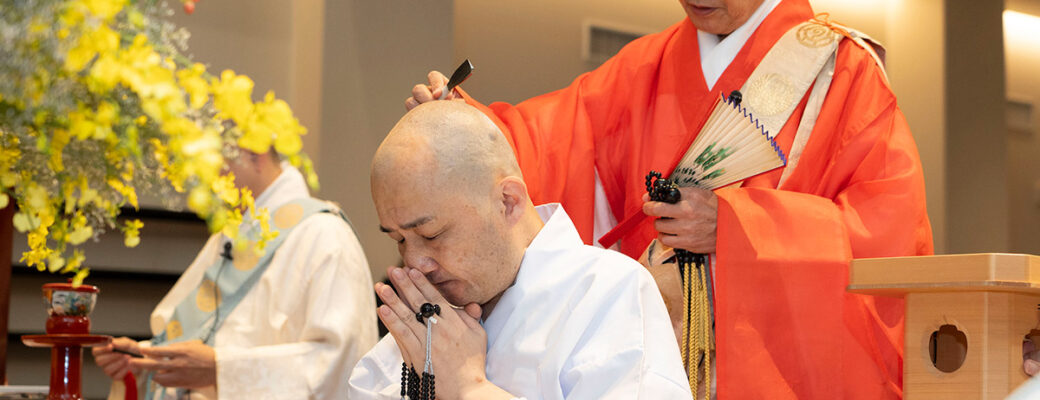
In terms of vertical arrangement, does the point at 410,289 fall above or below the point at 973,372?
above

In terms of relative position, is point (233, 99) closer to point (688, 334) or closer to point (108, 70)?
point (108, 70)

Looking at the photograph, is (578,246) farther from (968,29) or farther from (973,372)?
(968,29)

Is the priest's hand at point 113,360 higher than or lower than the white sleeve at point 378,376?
lower

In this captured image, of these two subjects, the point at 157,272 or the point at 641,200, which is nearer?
the point at 641,200

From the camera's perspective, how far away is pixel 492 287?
170 cm

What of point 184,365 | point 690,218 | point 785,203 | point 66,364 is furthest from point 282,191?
point 785,203

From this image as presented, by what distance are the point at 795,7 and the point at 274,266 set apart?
1869 mm

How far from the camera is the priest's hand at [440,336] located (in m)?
1.63

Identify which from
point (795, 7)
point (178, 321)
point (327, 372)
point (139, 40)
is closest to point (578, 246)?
point (139, 40)

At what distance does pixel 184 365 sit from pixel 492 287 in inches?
70.7

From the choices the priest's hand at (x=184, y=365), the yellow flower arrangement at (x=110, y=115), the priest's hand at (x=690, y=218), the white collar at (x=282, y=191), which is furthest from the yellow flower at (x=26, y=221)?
the white collar at (x=282, y=191)

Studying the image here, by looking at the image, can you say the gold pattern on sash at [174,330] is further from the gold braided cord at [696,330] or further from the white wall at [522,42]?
the gold braided cord at [696,330]

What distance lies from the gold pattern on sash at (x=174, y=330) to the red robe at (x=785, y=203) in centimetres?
152

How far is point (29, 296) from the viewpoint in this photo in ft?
16.6
